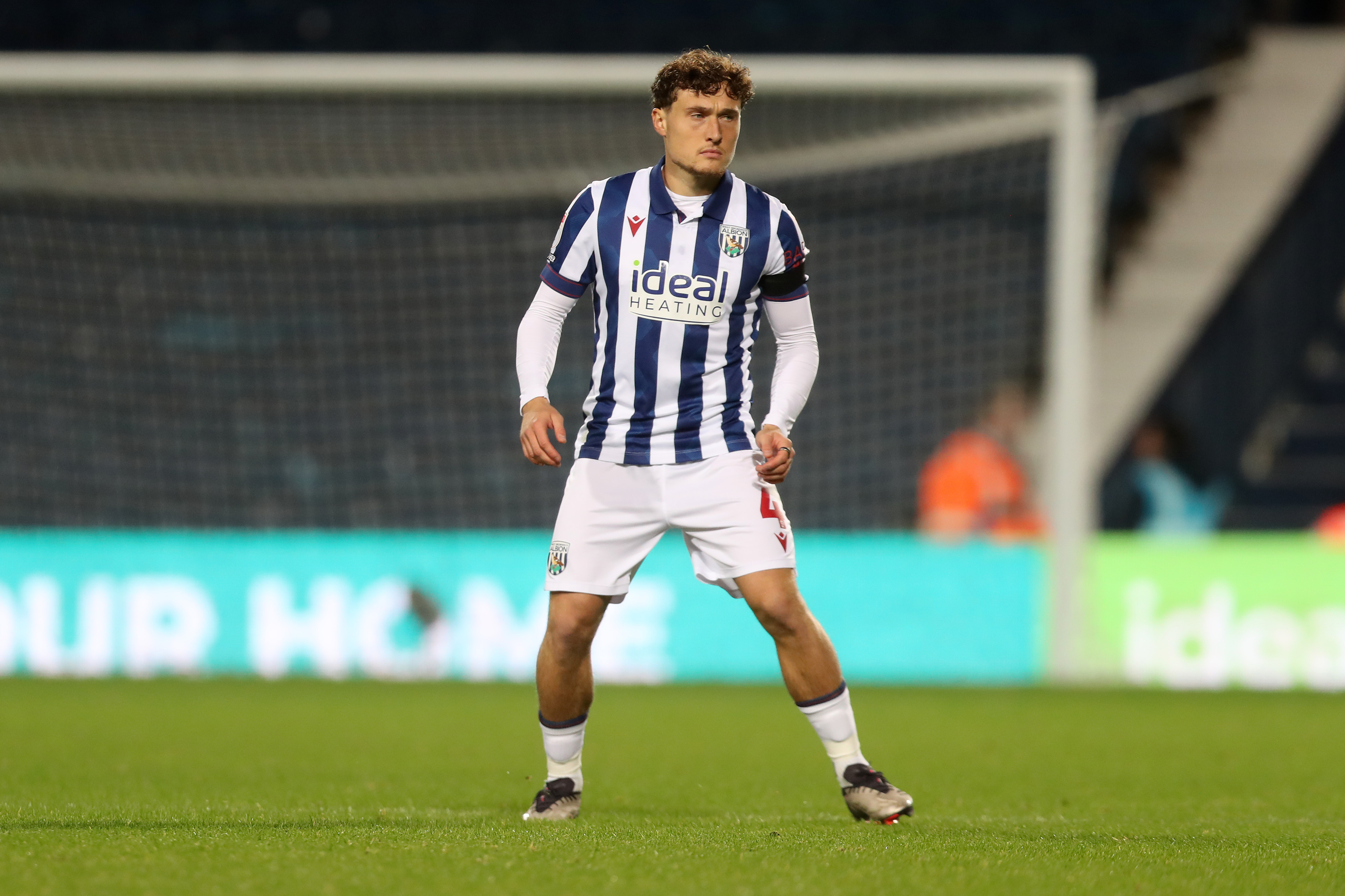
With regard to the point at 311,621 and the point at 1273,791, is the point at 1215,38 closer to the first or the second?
the point at 311,621

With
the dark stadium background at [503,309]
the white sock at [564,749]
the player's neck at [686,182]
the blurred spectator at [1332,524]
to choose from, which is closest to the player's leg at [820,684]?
the white sock at [564,749]

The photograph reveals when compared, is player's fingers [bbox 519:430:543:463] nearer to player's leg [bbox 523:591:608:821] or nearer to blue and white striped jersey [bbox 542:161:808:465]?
blue and white striped jersey [bbox 542:161:808:465]

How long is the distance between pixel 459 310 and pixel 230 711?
4.65 metres

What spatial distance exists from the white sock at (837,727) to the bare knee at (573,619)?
486mm

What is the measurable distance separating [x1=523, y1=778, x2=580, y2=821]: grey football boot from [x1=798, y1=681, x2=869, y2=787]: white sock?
0.54m

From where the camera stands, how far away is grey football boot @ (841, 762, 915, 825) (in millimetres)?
3625

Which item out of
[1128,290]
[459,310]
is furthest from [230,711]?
[1128,290]

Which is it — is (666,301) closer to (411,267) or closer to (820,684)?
(820,684)

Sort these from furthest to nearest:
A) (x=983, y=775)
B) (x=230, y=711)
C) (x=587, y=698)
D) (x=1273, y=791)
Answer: (x=230, y=711) → (x=983, y=775) → (x=1273, y=791) → (x=587, y=698)

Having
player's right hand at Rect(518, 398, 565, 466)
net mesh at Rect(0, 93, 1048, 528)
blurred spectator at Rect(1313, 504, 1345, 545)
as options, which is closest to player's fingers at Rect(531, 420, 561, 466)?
player's right hand at Rect(518, 398, 565, 466)

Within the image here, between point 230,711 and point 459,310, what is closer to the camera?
point 230,711

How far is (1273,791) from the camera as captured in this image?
456 cm

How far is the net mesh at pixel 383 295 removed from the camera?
374 inches

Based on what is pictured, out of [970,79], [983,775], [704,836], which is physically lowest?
[983,775]
